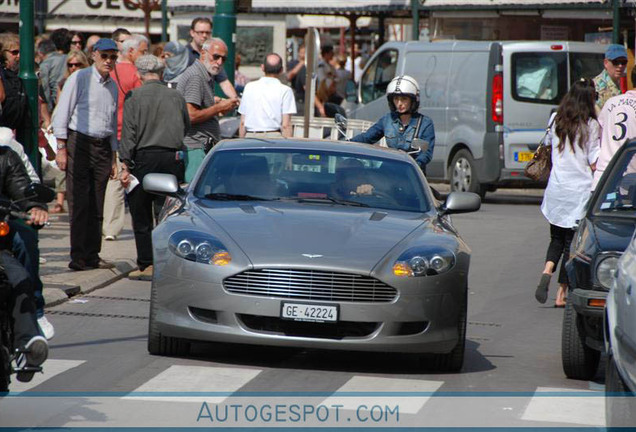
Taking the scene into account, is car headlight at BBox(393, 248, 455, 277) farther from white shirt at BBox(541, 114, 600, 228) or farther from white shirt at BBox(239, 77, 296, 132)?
white shirt at BBox(239, 77, 296, 132)

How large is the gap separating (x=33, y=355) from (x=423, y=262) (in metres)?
2.71

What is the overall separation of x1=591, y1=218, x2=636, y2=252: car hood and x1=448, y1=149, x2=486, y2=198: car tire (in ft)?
40.7

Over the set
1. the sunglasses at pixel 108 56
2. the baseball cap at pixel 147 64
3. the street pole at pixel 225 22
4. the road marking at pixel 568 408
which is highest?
the street pole at pixel 225 22

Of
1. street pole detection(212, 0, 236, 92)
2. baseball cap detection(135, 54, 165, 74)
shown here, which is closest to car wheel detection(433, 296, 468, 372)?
baseball cap detection(135, 54, 165, 74)

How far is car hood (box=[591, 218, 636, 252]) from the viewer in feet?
28.9

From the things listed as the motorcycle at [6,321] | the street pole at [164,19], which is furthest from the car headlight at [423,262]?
the street pole at [164,19]

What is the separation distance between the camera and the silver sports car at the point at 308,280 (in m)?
8.66

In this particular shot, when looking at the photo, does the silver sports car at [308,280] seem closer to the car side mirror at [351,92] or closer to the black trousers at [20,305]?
the black trousers at [20,305]

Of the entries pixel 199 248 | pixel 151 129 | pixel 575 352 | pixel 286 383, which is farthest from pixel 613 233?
pixel 151 129

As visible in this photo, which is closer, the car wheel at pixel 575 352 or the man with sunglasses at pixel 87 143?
the car wheel at pixel 575 352

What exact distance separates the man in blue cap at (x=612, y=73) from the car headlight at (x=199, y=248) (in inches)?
263

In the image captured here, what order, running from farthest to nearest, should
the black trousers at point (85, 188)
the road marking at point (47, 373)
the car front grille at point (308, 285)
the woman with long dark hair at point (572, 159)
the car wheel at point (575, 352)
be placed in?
the black trousers at point (85, 188), the woman with long dark hair at point (572, 159), the car wheel at point (575, 352), the car front grille at point (308, 285), the road marking at point (47, 373)

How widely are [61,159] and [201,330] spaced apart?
4.32 meters

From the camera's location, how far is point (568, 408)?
26.4 ft
